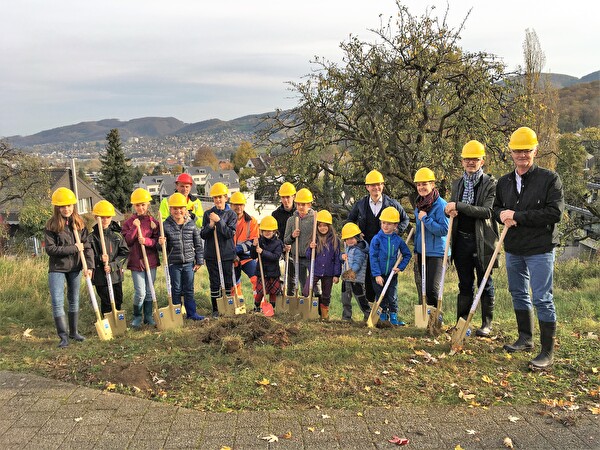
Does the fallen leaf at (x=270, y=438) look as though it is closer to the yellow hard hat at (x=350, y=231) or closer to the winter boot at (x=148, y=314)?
the yellow hard hat at (x=350, y=231)

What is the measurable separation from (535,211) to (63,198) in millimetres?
5299

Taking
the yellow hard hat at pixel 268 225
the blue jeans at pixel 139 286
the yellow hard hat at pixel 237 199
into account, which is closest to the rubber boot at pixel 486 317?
the yellow hard hat at pixel 268 225

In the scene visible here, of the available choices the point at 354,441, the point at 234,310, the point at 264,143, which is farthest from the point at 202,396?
the point at 264,143

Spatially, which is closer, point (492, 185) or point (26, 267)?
point (492, 185)

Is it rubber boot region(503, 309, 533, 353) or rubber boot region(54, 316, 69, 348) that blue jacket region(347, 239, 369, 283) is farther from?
rubber boot region(54, 316, 69, 348)

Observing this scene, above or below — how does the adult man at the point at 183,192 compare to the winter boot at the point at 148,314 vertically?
above

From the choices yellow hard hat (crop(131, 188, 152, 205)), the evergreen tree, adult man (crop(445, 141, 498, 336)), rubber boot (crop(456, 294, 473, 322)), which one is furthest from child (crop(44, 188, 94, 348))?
the evergreen tree

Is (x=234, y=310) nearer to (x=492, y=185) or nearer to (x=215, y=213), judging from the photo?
(x=215, y=213)

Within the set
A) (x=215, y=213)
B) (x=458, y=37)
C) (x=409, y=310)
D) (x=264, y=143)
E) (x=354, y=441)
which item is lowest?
(x=409, y=310)

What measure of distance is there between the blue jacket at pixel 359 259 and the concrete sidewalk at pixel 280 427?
2531 mm

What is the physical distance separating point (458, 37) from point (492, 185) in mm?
7944

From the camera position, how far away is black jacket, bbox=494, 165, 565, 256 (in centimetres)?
463

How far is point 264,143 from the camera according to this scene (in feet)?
45.8

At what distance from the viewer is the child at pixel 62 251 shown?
19.1 feet
